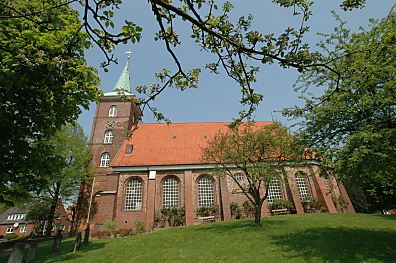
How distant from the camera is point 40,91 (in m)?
8.91

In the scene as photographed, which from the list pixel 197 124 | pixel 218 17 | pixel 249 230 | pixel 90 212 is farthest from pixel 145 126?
pixel 218 17

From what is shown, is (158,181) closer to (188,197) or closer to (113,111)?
(188,197)

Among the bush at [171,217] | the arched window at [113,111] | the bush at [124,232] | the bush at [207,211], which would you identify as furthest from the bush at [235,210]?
the arched window at [113,111]

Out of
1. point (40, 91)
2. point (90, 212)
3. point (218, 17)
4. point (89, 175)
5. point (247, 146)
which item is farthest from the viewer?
point (89, 175)

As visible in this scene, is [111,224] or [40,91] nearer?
[40,91]

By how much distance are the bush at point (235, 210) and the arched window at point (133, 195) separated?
9290mm

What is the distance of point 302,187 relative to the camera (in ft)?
89.7

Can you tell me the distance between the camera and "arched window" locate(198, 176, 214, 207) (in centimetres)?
2588

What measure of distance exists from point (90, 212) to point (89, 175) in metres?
4.13

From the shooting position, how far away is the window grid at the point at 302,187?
88.0ft

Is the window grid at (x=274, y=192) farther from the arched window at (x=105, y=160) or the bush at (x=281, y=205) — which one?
the arched window at (x=105, y=160)

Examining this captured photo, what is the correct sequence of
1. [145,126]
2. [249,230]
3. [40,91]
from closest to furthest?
[40,91]
[249,230]
[145,126]

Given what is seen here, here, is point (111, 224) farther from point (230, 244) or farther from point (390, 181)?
point (390, 181)

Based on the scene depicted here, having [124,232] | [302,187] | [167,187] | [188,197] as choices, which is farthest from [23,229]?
[302,187]
